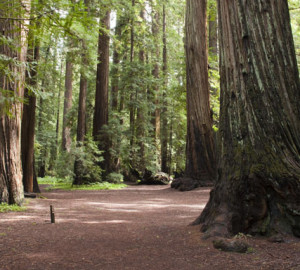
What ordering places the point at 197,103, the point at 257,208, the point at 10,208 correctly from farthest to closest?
1. the point at 197,103
2. the point at 10,208
3. the point at 257,208

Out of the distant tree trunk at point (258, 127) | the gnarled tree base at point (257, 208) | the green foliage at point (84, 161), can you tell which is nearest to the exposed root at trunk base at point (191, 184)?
the green foliage at point (84, 161)

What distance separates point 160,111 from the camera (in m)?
24.6

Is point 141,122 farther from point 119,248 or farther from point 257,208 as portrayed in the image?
point 257,208

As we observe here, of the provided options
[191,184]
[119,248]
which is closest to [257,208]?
[119,248]

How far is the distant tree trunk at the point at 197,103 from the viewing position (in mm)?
12250

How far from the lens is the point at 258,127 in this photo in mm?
4117

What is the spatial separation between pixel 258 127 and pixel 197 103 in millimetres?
8489

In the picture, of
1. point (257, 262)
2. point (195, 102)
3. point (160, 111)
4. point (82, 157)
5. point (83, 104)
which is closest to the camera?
point (257, 262)

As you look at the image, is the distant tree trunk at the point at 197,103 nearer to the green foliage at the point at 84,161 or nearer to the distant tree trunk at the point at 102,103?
the green foliage at the point at 84,161

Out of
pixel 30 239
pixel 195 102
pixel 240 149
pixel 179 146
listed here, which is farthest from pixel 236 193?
pixel 179 146

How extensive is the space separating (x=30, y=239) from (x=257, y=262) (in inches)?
125

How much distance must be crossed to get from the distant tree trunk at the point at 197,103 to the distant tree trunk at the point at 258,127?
761 cm

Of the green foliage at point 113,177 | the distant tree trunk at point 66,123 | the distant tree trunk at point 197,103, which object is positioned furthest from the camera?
the distant tree trunk at point 66,123

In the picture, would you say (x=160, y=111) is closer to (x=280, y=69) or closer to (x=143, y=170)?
(x=143, y=170)
